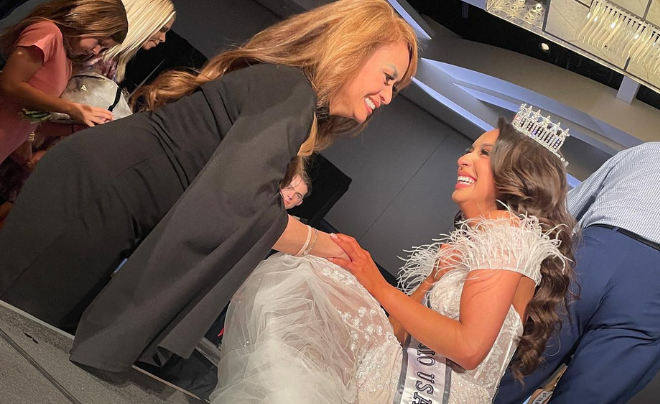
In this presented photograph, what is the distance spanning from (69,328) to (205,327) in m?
0.35

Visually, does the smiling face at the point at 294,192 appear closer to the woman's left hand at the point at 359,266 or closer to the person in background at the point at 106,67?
the woman's left hand at the point at 359,266

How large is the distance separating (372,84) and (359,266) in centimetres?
57

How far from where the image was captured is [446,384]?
2.02 m

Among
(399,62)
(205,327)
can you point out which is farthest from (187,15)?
(205,327)

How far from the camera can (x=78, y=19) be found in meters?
2.44

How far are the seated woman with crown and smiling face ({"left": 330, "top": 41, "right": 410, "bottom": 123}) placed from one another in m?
0.40

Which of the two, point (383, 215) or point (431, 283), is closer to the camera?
point (431, 283)

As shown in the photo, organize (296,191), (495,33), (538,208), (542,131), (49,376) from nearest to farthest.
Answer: (49,376), (538,208), (542,131), (296,191), (495,33)

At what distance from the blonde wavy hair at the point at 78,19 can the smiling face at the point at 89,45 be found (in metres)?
0.01

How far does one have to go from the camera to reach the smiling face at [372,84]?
6.89 ft

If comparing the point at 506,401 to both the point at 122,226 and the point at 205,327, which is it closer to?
the point at 205,327

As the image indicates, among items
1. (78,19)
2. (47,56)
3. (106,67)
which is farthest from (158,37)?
(47,56)

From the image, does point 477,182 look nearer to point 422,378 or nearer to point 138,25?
point 422,378

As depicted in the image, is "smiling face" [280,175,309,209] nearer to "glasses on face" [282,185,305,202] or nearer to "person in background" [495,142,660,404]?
"glasses on face" [282,185,305,202]
